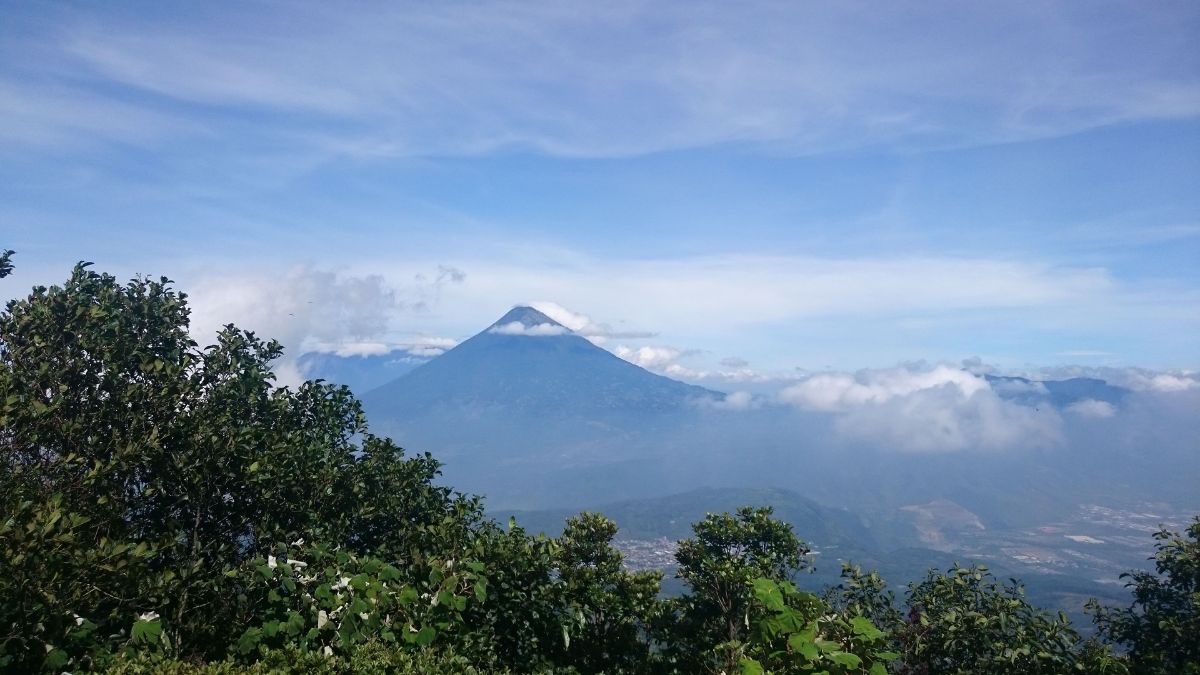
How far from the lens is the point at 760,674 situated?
633cm

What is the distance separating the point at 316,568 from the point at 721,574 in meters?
9.05

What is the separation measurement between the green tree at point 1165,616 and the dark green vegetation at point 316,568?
2.3 inches

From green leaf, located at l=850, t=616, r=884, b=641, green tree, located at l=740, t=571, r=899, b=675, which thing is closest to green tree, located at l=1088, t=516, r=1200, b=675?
green tree, located at l=740, t=571, r=899, b=675

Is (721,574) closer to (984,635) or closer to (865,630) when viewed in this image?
(984,635)

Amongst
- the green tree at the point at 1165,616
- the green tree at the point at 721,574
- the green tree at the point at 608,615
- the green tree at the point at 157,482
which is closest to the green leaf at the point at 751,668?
the green tree at the point at 721,574

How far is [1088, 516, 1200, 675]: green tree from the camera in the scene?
12.8 m

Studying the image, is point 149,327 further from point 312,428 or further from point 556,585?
point 556,585

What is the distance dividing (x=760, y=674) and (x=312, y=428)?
13996 mm

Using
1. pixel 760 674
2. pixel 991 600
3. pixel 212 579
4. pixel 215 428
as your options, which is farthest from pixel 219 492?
pixel 991 600

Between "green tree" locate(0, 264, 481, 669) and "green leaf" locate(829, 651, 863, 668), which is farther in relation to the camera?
"green tree" locate(0, 264, 481, 669)

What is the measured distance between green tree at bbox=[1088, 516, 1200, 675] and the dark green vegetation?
0.19 feet

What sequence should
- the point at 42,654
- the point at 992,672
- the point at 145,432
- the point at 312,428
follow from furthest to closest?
the point at 312,428, the point at 992,672, the point at 145,432, the point at 42,654

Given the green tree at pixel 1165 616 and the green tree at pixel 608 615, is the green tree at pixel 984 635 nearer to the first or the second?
the green tree at pixel 1165 616

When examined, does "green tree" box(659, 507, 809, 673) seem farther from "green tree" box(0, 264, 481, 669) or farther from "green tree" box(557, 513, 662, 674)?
"green tree" box(0, 264, 481, 669)
